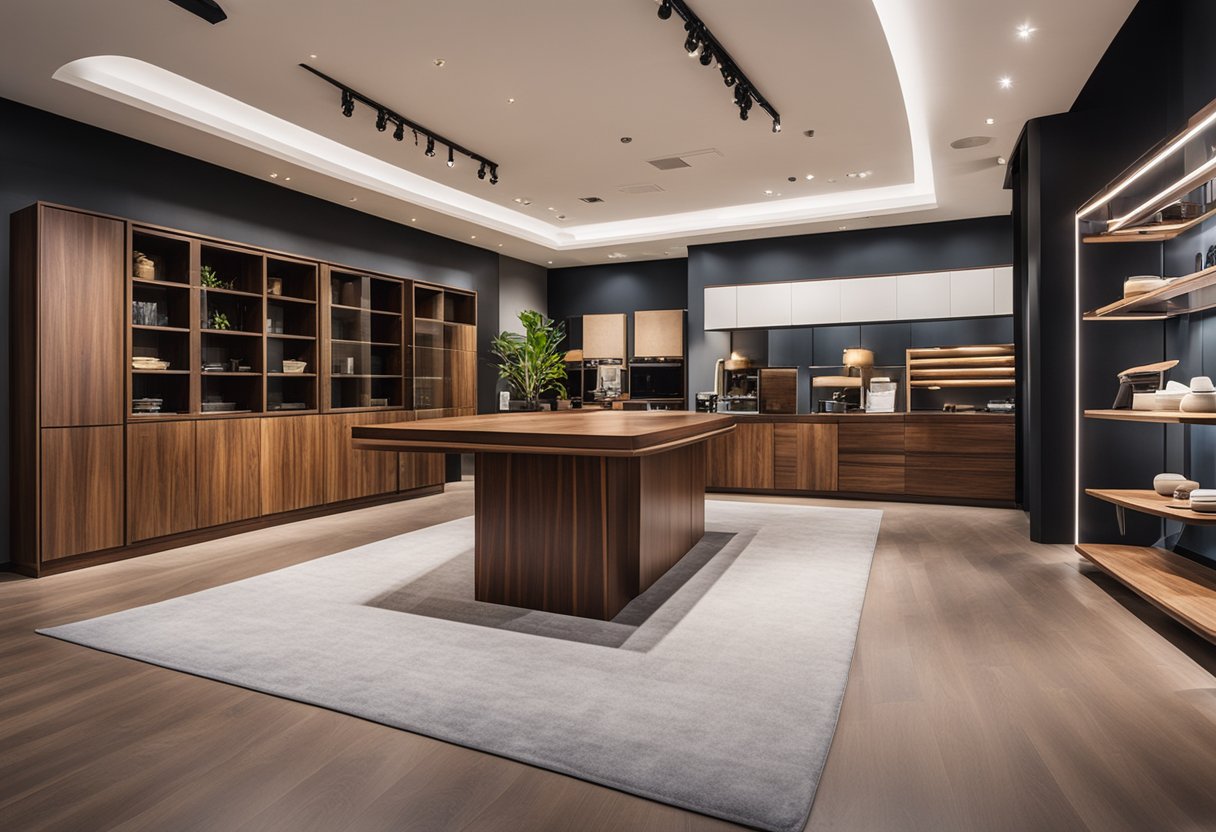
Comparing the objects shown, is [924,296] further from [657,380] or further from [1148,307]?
[1148,307]

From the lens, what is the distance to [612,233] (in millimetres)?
8984

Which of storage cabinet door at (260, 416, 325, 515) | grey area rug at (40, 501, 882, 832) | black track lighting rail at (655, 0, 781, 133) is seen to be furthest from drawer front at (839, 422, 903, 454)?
storage cabinet door at (260, 416, 325, 515)

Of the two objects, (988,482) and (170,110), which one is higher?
(170,110)

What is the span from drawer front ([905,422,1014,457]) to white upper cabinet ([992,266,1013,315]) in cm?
138

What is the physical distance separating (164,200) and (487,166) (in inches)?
103

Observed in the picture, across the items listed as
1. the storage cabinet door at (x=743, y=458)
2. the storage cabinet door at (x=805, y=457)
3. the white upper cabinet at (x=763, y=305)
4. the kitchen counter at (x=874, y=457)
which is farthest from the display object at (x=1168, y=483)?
the white upper cabinet at (x=763, y=305)

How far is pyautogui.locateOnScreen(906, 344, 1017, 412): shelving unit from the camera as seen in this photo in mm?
7496

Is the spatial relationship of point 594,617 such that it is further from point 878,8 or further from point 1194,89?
point 1194,89

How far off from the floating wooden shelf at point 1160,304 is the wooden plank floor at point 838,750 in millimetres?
1612

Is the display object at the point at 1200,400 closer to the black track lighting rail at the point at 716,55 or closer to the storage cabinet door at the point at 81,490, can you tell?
the black track lighting rail at the point at 716,55

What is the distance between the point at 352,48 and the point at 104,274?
2.30 metres

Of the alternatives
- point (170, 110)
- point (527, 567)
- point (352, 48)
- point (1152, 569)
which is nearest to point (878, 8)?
point (352, 48)

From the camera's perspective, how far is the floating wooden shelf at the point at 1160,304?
354cm

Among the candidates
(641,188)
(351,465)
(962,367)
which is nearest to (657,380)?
(641,188)
